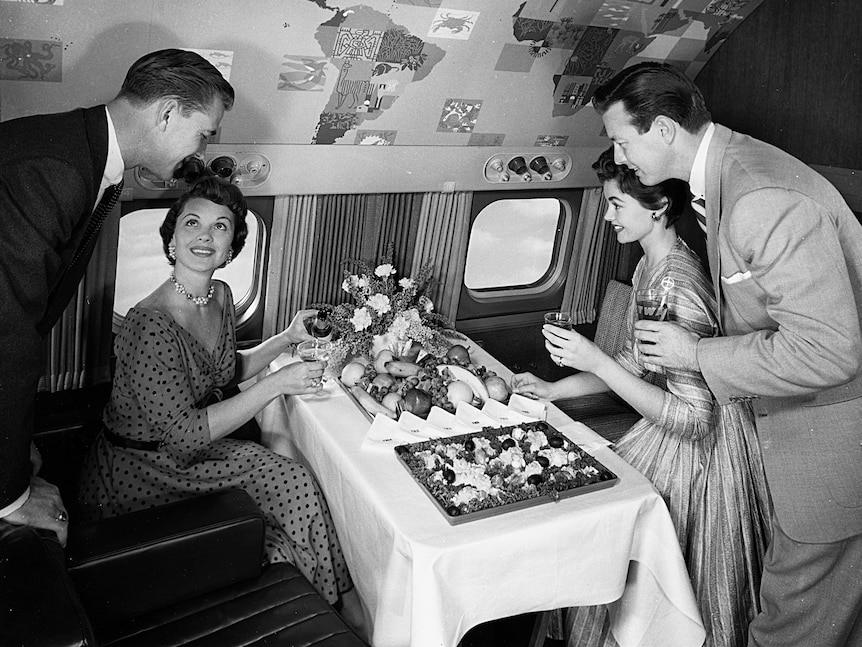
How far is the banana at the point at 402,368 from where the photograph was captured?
3549 millimetres

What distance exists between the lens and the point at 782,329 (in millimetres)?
2482

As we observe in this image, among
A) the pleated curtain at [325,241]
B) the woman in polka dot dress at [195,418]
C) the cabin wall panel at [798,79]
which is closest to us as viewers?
the woman in polka dot dress at [195,418]

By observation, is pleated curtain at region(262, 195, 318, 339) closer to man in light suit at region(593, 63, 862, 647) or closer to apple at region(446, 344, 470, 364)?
apple at region(446, 344, 470, 364)

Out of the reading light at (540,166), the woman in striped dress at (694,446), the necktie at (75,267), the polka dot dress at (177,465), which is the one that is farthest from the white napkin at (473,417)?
the reading light at (540,166)

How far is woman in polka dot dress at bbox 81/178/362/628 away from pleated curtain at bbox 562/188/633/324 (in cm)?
258

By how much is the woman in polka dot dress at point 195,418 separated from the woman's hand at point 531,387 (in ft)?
2.89

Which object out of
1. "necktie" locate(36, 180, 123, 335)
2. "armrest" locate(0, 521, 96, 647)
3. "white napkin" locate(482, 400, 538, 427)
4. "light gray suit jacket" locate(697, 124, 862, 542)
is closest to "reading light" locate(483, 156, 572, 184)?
"white napkin" locate(482, 400, 538, 427)

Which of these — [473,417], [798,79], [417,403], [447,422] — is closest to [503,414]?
[473,417]

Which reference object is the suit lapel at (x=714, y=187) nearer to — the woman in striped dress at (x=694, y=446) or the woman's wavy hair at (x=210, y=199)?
the woman in striped dress at (x=694, y=446)

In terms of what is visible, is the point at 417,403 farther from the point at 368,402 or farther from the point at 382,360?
the point at 382,360

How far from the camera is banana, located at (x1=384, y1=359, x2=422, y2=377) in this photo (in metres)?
3.55

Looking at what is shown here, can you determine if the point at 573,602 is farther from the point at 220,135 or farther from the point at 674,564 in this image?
the point at 220,135

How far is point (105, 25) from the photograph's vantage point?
2.94m

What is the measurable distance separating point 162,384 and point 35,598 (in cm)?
113
